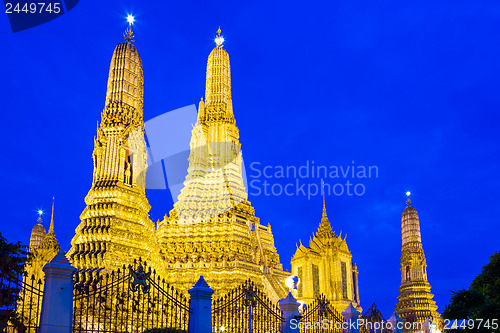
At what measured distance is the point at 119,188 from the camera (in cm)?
3052

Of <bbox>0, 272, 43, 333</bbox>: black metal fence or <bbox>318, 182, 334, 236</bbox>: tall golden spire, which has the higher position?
<bbox>318, 182, 334, 236</bbox>: tall golden spire

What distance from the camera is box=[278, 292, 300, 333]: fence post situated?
1675 centimetres

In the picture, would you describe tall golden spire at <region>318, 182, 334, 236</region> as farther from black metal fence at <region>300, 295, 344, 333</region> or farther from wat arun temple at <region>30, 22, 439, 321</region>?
black metal fence at <region>300, 295, 344, 333</region>

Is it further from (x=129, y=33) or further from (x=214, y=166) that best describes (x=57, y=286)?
(x=214, y=166)

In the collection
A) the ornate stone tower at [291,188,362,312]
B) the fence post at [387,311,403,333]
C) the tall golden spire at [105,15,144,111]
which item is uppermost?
the tall golden spire at [105,15,144,111]

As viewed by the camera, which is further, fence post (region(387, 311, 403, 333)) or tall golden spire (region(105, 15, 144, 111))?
tall golden spire (region(105, 15, 144, 111))

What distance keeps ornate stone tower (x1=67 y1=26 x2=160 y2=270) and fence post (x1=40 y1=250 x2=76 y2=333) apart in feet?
51.9

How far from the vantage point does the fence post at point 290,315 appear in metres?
16.8

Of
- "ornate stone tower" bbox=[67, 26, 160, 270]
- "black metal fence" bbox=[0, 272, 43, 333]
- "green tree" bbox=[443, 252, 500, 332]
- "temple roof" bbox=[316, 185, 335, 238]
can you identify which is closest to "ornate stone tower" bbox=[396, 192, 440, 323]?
"temple roof" bbox=[316, 185, 335, 238]

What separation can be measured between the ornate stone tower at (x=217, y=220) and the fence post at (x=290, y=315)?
1948 centimetres

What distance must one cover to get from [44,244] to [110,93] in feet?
71.0

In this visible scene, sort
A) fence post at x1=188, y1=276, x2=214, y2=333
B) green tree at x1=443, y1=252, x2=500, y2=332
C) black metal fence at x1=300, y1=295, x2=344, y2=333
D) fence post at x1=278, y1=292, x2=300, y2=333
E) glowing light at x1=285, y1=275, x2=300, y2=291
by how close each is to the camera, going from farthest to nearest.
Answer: glowing light at x1=285, y1=275, x2=300, y2=291, black metal fence at x1=300, y1=295, x2=344, y2=333, green tree at x1=443, y1=252, x2=500, y2=332, fence post at x1=278, y1=292, x2=300, y2=333, fence post at x1=188, y1=276, x2=214, y2=333

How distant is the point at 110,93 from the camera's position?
107 ft

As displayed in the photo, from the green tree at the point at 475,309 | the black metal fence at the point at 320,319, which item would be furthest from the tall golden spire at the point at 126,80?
the green tree at the point at 475,309
